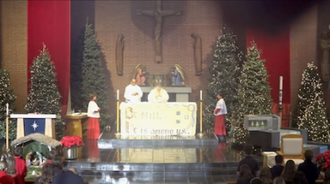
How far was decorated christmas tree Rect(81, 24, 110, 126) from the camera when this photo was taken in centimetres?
1800

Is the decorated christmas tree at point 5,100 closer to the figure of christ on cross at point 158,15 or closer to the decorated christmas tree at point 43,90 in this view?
the decorated christmas tree at point 43,90

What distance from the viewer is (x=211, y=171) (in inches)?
488

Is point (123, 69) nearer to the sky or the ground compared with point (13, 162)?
nearer to the sky

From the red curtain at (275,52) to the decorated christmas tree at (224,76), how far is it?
80 cm

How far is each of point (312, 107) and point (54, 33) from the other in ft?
24.9

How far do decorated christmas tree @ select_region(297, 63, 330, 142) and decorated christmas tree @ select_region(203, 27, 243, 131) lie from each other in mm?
2090

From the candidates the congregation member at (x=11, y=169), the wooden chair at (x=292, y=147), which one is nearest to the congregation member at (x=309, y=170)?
the wooden chair at (x=292, y=147)

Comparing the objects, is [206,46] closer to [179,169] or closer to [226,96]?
[226,96]

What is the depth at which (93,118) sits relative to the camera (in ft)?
52.9

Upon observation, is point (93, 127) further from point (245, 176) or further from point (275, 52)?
point (245, 176)

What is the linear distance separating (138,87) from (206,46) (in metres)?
3.16

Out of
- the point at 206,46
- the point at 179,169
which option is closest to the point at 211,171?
the point at 179,169

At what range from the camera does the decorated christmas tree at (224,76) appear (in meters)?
17.7

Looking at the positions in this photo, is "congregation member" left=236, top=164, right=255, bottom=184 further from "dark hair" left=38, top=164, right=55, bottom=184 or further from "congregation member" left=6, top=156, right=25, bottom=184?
"congregation member" left=6, top=156, right=25, bottom=184
